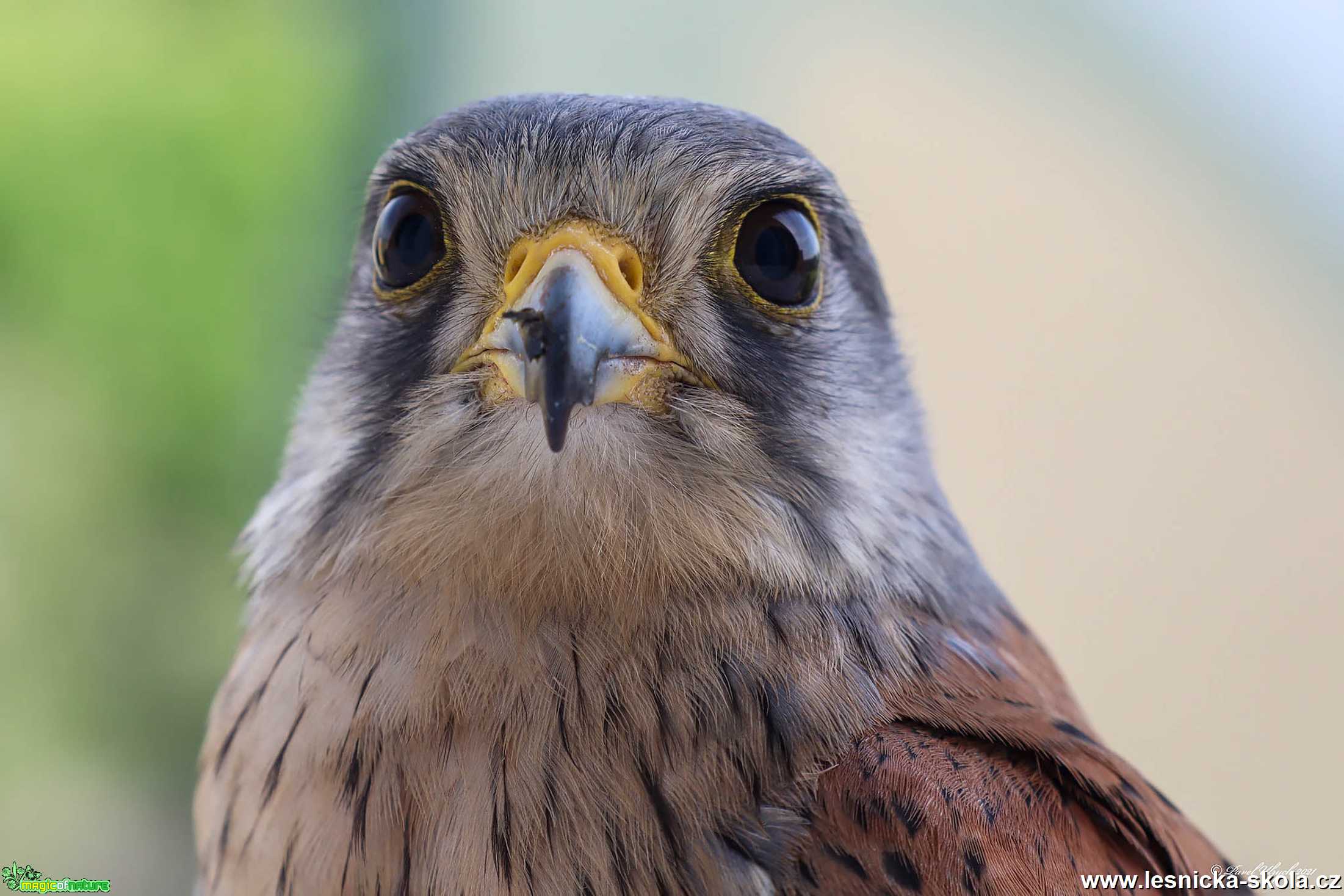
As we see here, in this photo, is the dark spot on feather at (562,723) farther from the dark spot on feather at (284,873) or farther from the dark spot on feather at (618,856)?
the dark spot on feather at (284,873)

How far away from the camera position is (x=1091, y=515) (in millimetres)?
3854

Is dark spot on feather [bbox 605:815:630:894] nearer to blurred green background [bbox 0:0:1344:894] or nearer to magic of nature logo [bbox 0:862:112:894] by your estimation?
magic of nature logo [bbox 0:862:112:894]

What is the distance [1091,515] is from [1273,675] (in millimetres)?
749

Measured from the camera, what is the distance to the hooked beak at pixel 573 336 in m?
1.02

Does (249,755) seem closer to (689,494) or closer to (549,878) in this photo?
(549,878)

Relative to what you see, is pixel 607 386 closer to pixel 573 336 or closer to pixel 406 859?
pixel 573 336

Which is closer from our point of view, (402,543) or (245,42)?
(402,543)

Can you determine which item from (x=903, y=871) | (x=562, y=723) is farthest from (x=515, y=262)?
(x=903, y=871)

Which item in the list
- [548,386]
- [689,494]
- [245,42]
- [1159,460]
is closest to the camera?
[548,386]

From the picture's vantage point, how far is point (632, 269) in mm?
1185

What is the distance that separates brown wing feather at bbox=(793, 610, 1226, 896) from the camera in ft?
3.32

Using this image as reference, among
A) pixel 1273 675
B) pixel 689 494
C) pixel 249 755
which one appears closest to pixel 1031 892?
pixel 689 494

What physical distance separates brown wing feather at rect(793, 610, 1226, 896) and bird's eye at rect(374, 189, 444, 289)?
734 millimetres

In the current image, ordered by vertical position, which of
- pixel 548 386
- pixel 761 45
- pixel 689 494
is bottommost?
pixel 689 494
